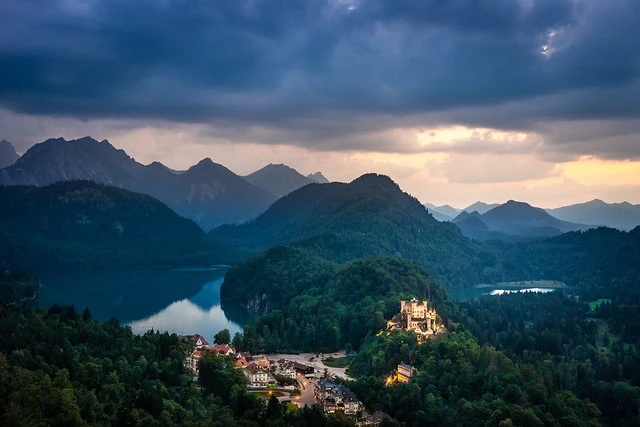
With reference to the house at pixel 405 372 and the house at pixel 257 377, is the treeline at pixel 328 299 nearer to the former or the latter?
the house at pixel 257 377

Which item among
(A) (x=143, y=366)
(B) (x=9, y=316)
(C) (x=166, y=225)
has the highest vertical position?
(C) (x=166, y=225)

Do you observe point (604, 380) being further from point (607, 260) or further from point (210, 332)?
point (607, 260)

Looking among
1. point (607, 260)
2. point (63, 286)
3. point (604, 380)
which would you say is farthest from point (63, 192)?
point (604, 380)

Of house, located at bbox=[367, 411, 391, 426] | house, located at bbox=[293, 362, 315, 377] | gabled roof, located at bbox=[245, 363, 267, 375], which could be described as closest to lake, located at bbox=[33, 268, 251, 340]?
house, located at bbox=[293, 362, 315, 377]

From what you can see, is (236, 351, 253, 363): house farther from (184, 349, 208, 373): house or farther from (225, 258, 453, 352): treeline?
(225, 258, 453, 352): treeline

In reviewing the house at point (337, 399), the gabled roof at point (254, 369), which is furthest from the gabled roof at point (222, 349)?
the house at point (337, 399)

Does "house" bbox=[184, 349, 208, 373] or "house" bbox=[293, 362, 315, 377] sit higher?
"house" bbox=[184, 349, 208, 373]
